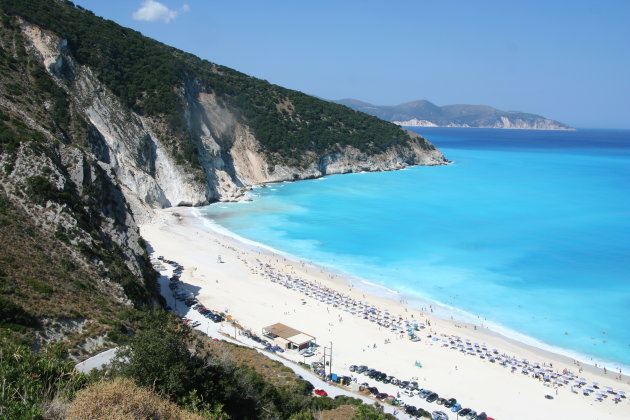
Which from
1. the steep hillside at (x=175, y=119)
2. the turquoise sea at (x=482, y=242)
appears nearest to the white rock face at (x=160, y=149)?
the steep hillside at (x=175, y=119)

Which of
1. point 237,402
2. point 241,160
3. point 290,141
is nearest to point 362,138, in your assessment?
point 290,141

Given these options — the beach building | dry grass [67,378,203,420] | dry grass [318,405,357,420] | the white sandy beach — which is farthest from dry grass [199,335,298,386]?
dry grass [67,378,203,420]

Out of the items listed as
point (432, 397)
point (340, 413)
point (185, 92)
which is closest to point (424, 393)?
point (432, 397)

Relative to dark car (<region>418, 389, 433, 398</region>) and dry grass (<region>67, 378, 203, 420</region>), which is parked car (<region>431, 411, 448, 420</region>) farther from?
dry grass (<region>67, 378, 203, 420</region>)

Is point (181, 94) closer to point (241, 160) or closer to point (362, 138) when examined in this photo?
point (241, 160)

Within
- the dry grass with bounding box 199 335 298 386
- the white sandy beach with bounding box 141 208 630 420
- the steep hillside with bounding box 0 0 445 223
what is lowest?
the white sandy beach with bounding box 141 208 630 420

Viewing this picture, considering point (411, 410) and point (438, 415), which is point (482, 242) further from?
point (411, 410)

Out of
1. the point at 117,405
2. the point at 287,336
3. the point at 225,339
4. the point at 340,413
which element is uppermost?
the point at 117,405

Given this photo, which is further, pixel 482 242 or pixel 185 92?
pixel 185 92

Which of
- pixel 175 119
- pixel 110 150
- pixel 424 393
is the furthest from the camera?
pixel 175 119
